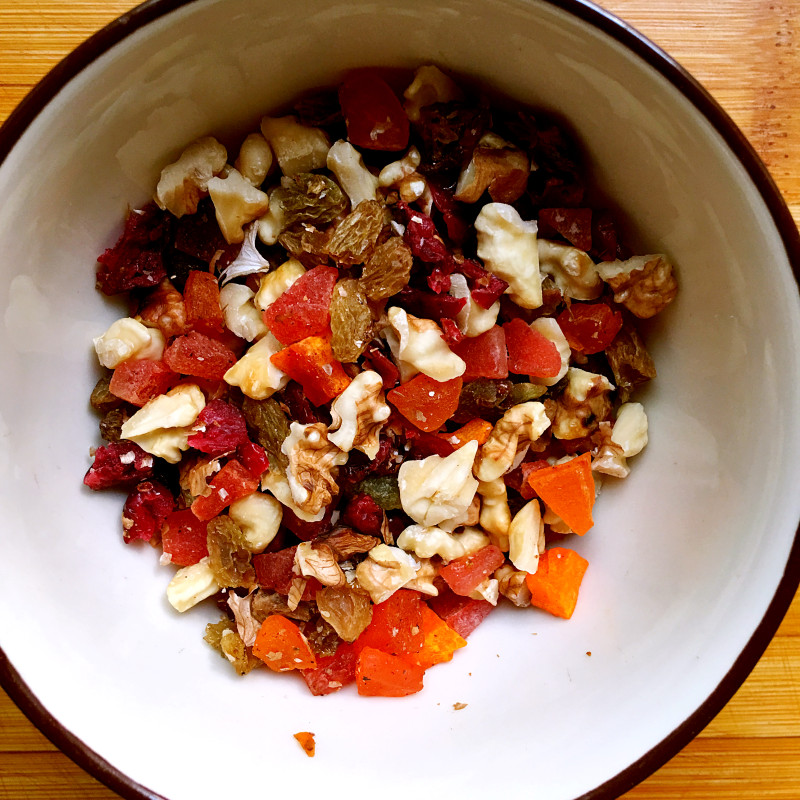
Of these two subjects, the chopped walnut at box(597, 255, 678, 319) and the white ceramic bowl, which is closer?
the white ceramic bowl

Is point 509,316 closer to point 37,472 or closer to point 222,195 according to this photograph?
point 222,195

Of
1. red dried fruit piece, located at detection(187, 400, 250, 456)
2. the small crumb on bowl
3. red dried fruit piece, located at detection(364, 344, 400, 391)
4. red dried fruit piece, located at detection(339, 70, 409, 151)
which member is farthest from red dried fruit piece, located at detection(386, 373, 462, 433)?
the small crumb on bowl

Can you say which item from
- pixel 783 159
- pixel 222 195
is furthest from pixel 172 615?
pixel 783 159

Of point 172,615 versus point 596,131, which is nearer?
point 596,131

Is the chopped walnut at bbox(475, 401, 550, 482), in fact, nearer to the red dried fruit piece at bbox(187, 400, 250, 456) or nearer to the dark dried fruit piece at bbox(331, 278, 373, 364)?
the dark dried fruit piece at bbox(331, 278, 373, 364)

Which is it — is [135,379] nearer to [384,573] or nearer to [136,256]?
[136,256]
